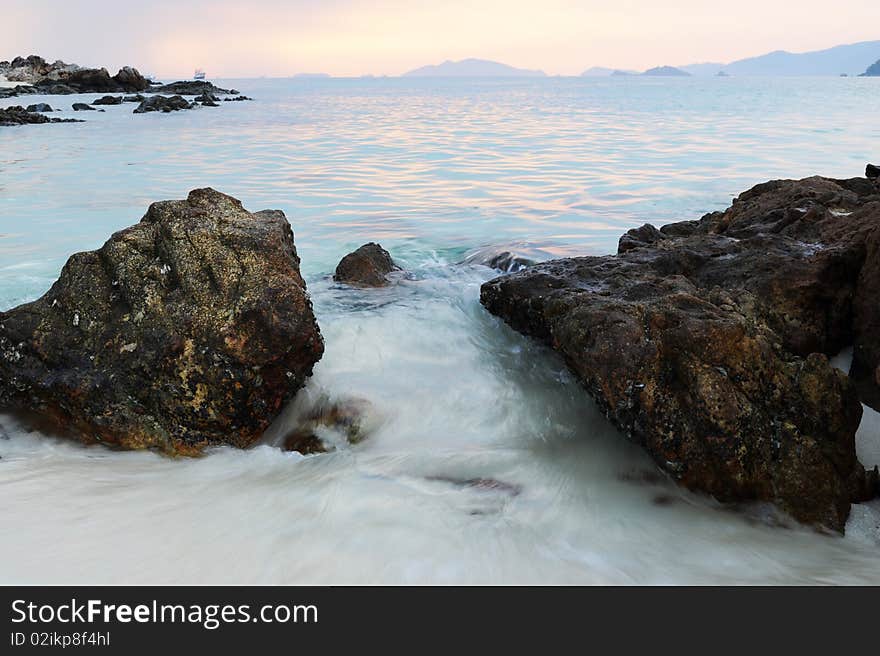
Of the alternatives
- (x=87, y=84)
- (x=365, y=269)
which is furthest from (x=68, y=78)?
(x=365, y=269)

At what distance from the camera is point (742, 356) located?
3.23 metres

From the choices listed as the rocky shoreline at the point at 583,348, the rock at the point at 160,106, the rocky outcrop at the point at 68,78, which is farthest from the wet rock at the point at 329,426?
the rocky outcrop at the point at 68,78

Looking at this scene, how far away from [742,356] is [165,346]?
308 cm

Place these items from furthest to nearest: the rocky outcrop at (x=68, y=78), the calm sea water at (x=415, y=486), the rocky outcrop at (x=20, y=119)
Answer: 1. the rocky outcrop at (x=68, y=78)
2. the rocky outcrop at (x=20, y=119)
3. the calm sea water at (x=415, y=486)

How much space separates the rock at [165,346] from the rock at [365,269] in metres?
2.66

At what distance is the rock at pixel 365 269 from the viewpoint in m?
6.73

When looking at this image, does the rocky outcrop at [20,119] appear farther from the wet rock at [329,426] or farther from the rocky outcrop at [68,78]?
the wet rock at [329,426]

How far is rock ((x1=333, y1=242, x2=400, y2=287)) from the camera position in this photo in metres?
6.73

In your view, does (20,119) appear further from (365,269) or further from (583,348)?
(583,348)

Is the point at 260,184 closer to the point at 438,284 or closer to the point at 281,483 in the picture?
the point at 438,284

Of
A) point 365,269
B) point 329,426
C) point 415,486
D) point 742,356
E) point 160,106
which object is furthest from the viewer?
point 160,106

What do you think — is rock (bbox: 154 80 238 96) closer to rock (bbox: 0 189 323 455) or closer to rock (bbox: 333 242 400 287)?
rock (bbox: 333 242 400 287)
